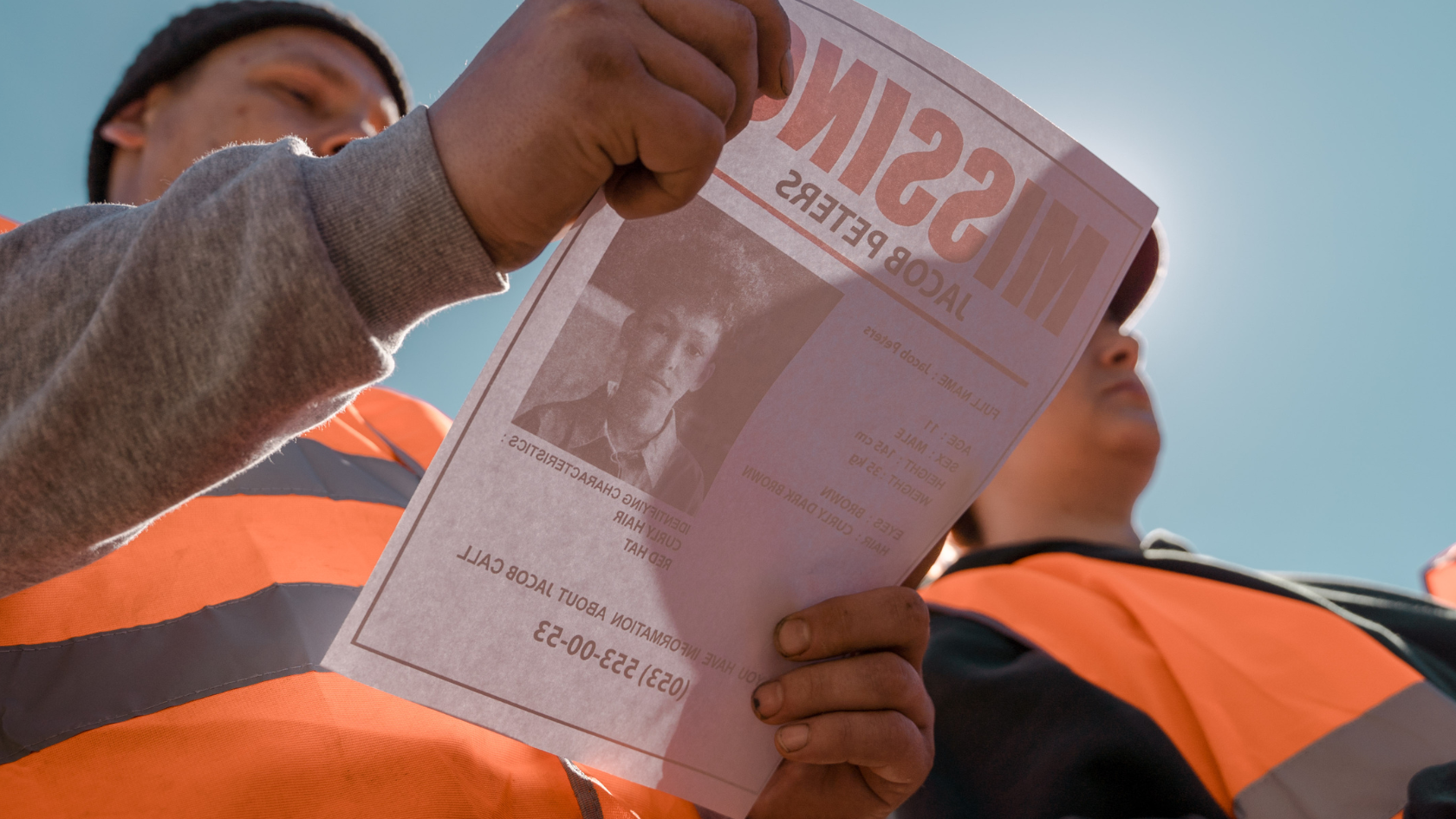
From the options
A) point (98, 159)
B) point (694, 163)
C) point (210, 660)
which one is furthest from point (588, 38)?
point (98, 159)

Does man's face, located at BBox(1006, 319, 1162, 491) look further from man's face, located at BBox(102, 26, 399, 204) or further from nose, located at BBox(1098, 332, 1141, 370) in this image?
man's face, located at BBox(102, 26, 399, 204)

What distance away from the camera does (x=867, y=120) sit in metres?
0.57

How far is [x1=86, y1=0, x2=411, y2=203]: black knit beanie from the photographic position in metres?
1.39

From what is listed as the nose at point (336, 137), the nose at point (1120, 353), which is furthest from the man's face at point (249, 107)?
the nose at point (1120, 353)

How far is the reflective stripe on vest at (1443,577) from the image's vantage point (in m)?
1.41

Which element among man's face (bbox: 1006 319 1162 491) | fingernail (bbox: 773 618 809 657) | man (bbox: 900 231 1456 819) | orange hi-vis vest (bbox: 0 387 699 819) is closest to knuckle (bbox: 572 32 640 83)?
fingernail (bbox: 773 618 809 657)

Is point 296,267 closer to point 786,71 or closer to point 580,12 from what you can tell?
point 580,12

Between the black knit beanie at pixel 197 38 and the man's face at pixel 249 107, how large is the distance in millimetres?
20

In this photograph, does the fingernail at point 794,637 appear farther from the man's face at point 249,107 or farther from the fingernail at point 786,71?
the man's face at point 249,107

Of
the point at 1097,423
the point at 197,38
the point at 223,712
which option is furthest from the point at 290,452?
the point at 1097,423

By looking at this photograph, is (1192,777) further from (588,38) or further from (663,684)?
(588,38)

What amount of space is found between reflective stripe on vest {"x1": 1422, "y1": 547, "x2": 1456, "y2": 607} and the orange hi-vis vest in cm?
149

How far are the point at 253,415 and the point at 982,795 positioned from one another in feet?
3.09

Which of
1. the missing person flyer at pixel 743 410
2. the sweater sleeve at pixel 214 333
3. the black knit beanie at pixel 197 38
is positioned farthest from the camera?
the black knit beanie at pixel 197 38
